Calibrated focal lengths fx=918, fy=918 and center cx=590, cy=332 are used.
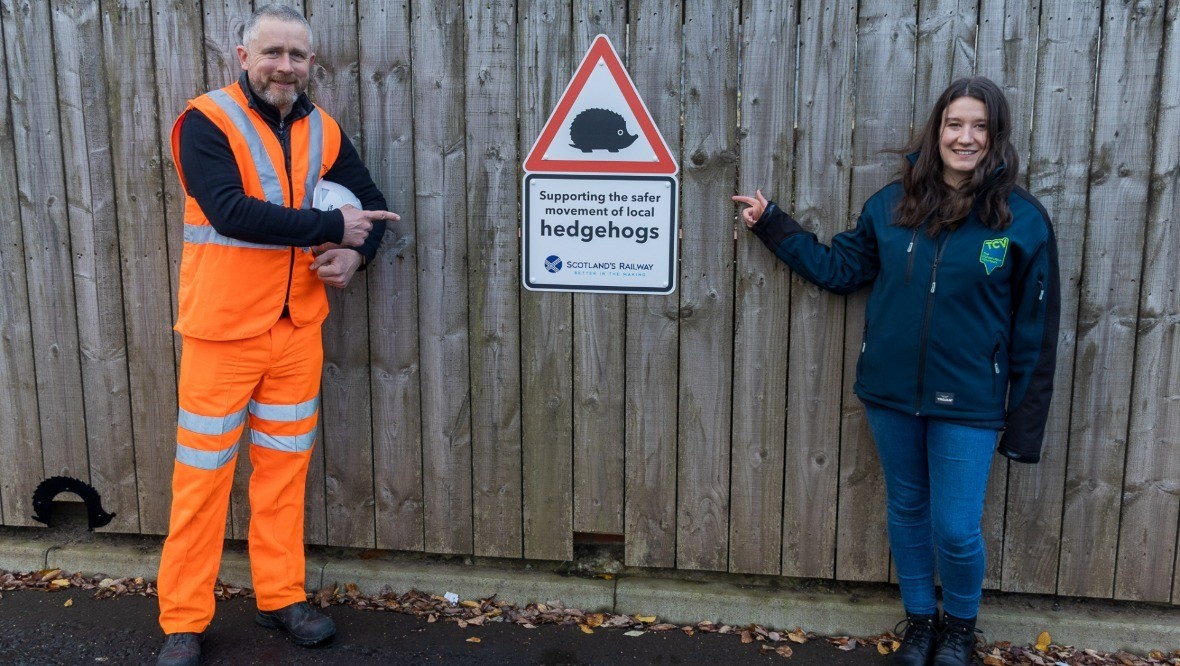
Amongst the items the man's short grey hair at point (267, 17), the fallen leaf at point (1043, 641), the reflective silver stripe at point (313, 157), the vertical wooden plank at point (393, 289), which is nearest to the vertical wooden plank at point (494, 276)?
the vertical wooden plank at point (393, 289)

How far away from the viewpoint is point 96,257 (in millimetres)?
3816

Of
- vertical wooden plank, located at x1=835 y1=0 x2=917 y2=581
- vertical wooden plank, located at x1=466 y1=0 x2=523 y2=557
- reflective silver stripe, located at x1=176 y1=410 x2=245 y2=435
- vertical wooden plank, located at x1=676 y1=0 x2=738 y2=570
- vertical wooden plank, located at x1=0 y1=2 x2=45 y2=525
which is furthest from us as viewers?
vertical wooden plank, located at x1=0 y1=2 x2=45 y2=525

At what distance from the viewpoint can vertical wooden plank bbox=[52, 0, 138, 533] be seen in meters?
3.69

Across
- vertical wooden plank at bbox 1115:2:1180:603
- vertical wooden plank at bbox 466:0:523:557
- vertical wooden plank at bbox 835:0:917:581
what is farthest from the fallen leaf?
vertical wooden plank at bbox 466:0:523:557

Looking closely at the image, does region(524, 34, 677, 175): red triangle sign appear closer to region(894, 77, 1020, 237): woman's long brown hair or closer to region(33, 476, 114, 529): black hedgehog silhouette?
region(894, 77, 1020, 237): woman's long brown hair

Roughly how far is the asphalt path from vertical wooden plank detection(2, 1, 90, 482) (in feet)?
2.28

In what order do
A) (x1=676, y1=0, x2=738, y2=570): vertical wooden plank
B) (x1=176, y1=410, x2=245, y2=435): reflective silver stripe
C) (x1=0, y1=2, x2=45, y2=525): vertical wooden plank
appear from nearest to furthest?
(x1=176, y1=410, x2=245, y2=435): reflective silver stripe
(x1=676, y1=0, x2=738, y2=570): vertical wooden plank
(x1=0, y1=2, x2=45, y2=525): vertical wooden plank

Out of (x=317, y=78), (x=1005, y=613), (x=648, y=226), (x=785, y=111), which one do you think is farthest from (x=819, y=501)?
(x=317, y=78)

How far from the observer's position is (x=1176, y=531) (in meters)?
3.48

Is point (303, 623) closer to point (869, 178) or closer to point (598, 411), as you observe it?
point (598, 411)

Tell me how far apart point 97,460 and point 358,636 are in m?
1.46

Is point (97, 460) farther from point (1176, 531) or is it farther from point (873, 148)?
point (1176, 531)

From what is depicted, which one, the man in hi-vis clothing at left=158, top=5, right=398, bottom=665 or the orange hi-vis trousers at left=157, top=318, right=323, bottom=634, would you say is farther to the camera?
the orange hi-vis trousers at left=157, top=318, right=323, bottom=634

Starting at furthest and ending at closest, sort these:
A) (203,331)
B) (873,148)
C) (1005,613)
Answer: (1005,613) → (873,148) → (203,331)
